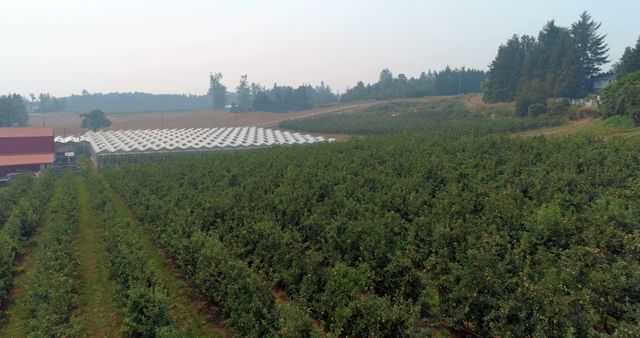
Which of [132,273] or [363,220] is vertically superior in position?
[363,220]

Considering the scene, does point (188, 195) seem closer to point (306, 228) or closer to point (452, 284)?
point (306, 228)

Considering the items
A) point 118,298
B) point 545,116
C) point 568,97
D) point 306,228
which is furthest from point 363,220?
point 568,97

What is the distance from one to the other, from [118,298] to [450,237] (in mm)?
11791

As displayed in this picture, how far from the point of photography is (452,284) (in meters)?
11.7

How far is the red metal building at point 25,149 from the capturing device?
4678 centimetres

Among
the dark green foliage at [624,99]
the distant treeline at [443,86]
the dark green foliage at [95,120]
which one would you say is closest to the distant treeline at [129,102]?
the dark green foliage at [95,120]

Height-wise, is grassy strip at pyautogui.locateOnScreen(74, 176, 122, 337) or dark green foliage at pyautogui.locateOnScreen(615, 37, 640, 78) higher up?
dark green foliage at pyautogui.locateOnScreen(615, 37, 640, 78)

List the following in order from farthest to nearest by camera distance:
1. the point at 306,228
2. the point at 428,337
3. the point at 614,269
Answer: the point at 306,228 < the point at 614,269 < the point at 428,337

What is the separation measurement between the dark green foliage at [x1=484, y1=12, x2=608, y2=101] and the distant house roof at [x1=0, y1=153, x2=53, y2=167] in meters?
61.1

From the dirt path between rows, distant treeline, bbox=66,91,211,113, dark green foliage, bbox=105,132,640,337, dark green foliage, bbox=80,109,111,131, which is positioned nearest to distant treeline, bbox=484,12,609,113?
dark green foliage, bbox=105,132,640,337

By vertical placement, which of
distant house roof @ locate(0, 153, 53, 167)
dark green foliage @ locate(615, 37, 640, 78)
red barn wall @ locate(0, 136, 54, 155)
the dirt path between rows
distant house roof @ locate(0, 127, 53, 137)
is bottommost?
the dirt path between rows

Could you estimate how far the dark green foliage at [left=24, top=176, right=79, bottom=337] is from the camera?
12.1 metres

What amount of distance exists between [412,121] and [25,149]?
54.5m

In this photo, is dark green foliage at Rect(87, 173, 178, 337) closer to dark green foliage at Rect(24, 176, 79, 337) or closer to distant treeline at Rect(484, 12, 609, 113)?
dark green foliage at Rect(24, 176, 79, 337)
